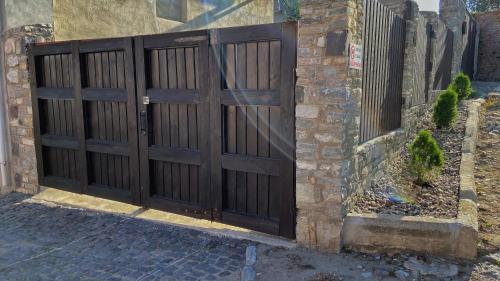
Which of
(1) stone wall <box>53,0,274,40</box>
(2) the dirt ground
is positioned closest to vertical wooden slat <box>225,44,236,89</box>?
(2) the dirt ground

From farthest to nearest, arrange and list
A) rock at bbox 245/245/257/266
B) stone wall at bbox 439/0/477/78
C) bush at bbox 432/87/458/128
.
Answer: stone wall at bbox 439/0/477/78
bush at bbox 432/87/458/128
rock at bbox 245/245/257/266

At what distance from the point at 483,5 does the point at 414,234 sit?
78.1 feet

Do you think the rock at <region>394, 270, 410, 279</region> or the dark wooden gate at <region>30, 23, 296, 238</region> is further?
the dark wooden gate at <region>30, 23, 296, 238</region>

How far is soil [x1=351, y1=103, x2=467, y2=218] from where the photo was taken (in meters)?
4.07

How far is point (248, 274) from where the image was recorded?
339 centimetres

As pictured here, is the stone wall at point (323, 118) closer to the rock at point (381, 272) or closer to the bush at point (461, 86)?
the rock at point (381, 272)

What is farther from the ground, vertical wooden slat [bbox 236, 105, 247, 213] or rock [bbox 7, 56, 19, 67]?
rock [bbox 7, 56, 19, 67]

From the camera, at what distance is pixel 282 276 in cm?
337

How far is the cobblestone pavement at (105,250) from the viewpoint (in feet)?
11.5

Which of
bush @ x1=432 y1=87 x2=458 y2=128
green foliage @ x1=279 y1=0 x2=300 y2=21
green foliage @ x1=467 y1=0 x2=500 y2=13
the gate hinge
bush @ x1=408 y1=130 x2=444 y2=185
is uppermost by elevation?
green foliage @ x1=467 y1=0 x2=500 y2=13

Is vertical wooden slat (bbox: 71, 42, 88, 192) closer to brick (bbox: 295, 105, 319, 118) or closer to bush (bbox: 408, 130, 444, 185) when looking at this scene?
brick (bbox: 295, 105, 319, 118)

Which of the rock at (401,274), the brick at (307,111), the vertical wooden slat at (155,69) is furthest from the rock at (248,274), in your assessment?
the vertical wooden slat at (155,69)

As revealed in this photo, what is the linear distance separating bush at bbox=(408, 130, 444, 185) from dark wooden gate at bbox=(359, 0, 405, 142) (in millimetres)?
504

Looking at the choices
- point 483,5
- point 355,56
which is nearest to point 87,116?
point 355,56
